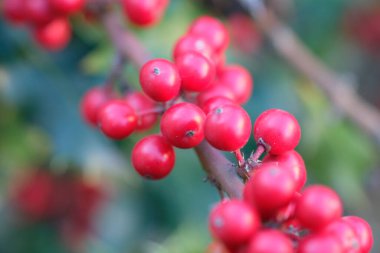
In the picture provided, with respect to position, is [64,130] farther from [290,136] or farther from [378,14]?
[378,14]

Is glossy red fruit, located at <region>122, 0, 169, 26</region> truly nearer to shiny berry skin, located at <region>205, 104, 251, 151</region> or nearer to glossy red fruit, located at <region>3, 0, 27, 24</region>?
glossy red fruit, located at <region>3, 0, 27, 24</region>

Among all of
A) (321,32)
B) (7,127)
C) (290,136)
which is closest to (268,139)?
(290,136)

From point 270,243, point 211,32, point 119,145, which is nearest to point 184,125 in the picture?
point 270,243

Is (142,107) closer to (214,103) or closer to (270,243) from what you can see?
(214,103)

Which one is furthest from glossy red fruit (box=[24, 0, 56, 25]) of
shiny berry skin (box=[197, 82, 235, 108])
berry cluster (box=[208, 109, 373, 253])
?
berry cluster (box=[208, 109, 373, 253])

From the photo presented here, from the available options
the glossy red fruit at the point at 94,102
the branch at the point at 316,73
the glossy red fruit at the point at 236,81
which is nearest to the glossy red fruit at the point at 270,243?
the glossy red fruit at the point at 236,81

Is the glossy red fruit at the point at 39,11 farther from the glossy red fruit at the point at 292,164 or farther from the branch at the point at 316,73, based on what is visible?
the glossy red fruit at the point at 292,164
